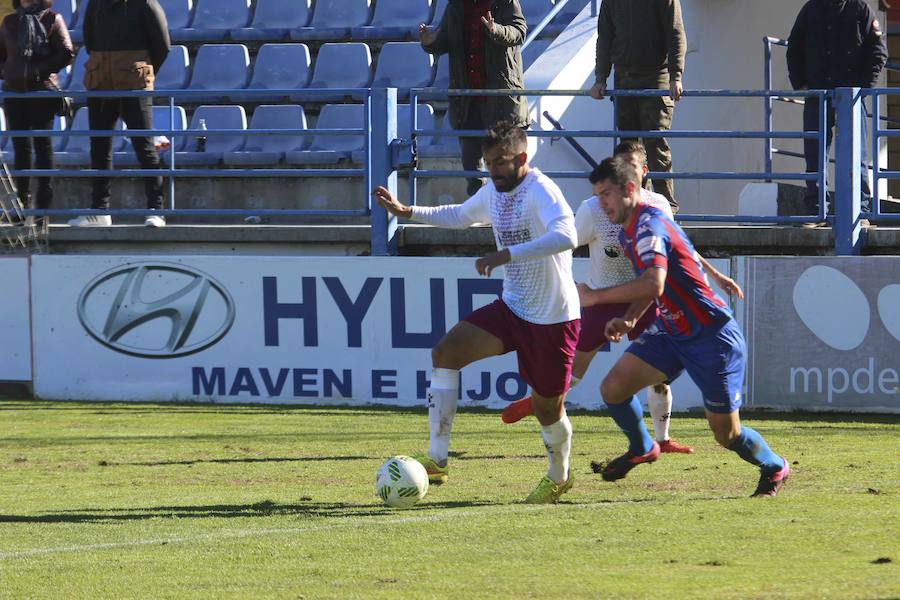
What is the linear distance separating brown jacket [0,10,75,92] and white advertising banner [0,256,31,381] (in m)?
1.75

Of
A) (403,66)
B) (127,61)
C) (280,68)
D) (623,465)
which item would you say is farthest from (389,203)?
(280,68)

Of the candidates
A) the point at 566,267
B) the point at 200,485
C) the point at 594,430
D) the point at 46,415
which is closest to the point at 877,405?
the point at 594,430

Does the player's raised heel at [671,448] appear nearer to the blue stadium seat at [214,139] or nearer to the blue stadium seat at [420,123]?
A: the blue stadium seat at [420,123]

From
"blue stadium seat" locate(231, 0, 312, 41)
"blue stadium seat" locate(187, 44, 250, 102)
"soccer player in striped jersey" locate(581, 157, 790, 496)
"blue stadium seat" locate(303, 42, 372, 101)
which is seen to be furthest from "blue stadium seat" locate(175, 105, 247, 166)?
"soccer player in striped jersey" locate(581, 157, 790, 496)

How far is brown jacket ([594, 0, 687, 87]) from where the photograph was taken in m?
12.0

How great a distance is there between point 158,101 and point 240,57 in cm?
115

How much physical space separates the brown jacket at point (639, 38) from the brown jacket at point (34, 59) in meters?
5.01

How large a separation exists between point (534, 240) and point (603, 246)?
5.64 feet

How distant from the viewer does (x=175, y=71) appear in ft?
60.9

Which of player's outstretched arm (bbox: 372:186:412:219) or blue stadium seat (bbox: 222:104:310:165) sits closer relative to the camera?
player's outstretched arm (bbox: 372:186:412:219)

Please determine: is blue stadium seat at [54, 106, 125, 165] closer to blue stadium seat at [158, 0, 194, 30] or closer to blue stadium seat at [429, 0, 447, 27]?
blue stadium seat at [158, 0, 194, 30]

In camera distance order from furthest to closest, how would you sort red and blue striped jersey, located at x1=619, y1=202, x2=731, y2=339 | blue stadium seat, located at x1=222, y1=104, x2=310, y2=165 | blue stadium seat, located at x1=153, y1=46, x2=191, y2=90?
blue stadium seat, located at x1=153, y1=46, x2=191, y2=90, blue stadium seat, located at x1=222, y1=104, x2=310, y2=165, red and blue striped jersey, located at x1=619, y1=202, x2=731, y2=339

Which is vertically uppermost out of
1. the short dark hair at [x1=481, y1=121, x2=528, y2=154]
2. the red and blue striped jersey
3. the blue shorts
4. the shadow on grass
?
the short dark hair at [x1=481, y1=121, x2=528, y2=154]

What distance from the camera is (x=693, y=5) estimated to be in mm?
16656
